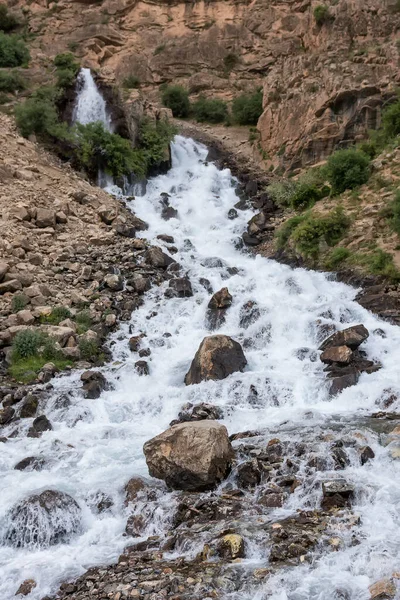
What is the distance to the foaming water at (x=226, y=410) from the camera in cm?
617

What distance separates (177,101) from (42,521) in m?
29.3

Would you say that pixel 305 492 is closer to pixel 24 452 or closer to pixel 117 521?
pixel 117 521

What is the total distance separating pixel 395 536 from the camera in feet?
20.3

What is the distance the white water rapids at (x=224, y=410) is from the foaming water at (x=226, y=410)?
0.02 metres

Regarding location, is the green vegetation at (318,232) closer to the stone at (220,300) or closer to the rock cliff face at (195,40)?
the stone at (220,300)

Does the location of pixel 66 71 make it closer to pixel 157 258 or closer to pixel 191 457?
pixel 157 258

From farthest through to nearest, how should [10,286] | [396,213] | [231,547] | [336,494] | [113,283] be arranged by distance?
[113,283], [396,213], [10,286], [336,494], [231,547]

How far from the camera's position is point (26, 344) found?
1253 centimetres

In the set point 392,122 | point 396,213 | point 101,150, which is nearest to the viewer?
point 396,213

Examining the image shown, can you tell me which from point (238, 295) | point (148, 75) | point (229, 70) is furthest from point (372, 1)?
point (238, 295)

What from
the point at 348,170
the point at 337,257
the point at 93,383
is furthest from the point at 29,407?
the point at 348,170

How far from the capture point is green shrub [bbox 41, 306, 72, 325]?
13.8 m

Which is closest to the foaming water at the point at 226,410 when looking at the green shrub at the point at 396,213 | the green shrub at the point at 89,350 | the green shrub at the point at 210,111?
the green shrub at the point at 89,350

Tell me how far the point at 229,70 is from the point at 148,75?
5164 mm
